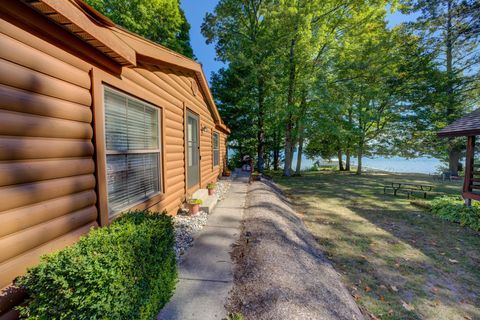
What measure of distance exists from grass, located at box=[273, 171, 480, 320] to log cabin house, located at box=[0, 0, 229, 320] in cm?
372

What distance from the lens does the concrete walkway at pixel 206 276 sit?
205 centimetres

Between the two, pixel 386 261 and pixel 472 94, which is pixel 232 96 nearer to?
pixel 386 261

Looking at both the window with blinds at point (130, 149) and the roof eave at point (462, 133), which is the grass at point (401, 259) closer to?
the roof eave at point (462, 133)

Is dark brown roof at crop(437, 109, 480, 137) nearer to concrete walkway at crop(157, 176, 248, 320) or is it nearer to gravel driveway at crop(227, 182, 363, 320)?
gravel driveway at crop(227, 182, 363, 320)

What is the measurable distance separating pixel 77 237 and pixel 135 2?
20187 millimetres

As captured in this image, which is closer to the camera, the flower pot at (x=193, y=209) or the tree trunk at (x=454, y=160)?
the flower pot at (x=193, y=209)

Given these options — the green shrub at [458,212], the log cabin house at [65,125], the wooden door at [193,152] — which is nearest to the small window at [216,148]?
the wooden door at [193,152]

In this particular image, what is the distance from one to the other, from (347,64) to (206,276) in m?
16.0

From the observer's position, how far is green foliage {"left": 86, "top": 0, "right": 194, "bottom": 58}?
14.8m

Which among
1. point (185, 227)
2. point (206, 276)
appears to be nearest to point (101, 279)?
point (206, 276)

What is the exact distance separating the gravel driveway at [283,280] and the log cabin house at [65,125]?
193 cm

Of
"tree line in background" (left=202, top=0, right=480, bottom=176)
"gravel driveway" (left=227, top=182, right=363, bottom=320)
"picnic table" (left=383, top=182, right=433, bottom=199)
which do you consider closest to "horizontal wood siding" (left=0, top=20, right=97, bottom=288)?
"gravel driveway" (left=227, top=182, right=363, bottom=320)

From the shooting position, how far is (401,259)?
3725 millimetres

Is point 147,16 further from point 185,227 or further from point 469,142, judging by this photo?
point 469,142
